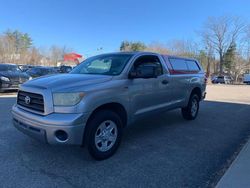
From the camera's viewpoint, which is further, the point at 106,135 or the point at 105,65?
the point at 105,65

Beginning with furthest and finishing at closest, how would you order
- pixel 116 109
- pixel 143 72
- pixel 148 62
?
pixel 148 62 < pixel 143 72 < pixel 116 109

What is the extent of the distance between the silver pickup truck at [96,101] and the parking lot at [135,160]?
16.8 inches

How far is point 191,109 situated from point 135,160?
3.64m

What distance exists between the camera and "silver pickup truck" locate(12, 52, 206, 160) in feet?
12.7

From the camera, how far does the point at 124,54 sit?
5406 mm

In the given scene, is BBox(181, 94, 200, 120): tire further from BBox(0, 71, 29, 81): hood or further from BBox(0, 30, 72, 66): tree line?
BBox(0, 30, 72, 66): tree line

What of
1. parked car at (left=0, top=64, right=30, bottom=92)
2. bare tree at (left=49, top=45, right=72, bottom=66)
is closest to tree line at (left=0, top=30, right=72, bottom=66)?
bare tree at (left=49, top=45, right=72, bottom=66)

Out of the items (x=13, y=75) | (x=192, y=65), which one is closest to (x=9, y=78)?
(x=13, y=75)

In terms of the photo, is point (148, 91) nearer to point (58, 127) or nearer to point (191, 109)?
point (58, 127)

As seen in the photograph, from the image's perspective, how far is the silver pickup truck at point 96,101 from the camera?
12.7 feet

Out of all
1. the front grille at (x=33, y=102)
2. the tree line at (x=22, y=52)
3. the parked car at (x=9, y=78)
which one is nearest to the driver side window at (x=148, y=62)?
the front grille at (x=33, y=102)

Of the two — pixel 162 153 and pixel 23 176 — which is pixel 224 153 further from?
pixel 23 176

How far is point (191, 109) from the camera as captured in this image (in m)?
7.51

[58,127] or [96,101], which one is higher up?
[96,101]
